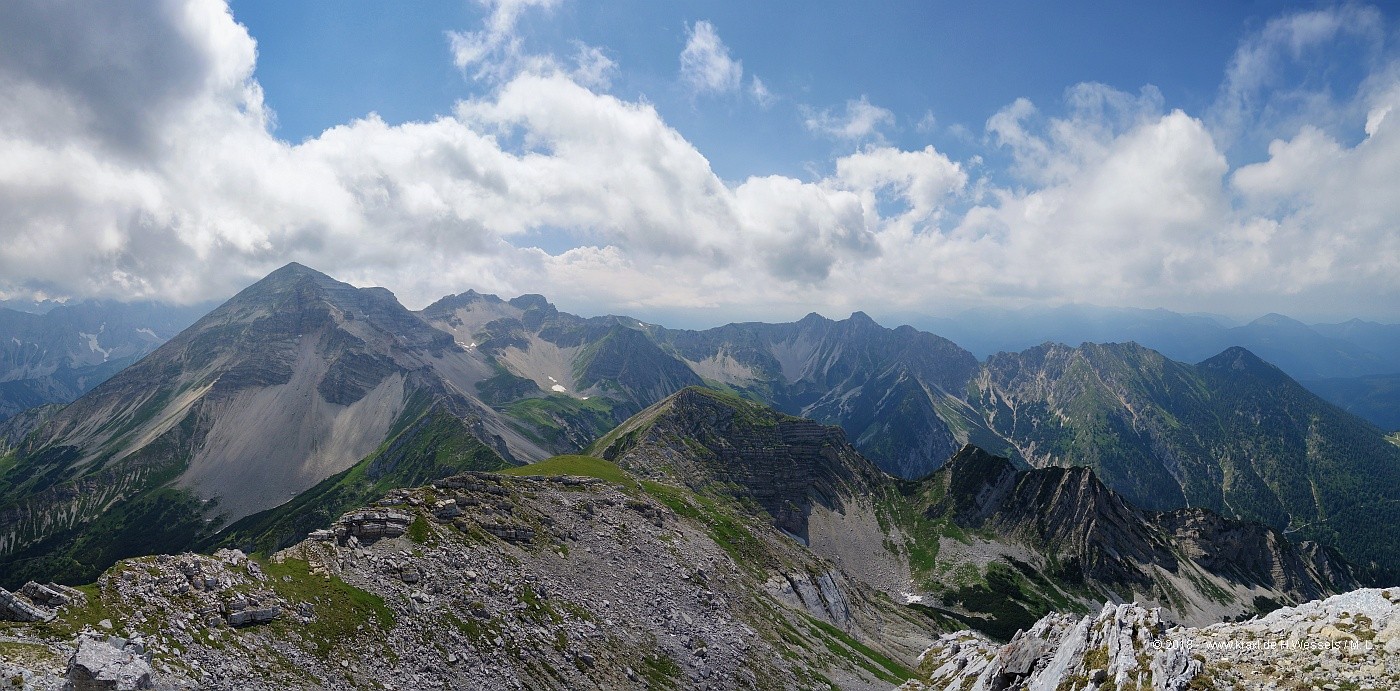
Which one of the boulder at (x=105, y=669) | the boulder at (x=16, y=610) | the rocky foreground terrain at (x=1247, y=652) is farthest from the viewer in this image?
the boulder at (x=16, y=610)

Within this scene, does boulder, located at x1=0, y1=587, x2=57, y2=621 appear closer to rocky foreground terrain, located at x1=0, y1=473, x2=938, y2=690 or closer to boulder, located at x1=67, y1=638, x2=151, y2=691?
rocky foreground terrain, located at x1=0, y1=473, x2=938, y2=690

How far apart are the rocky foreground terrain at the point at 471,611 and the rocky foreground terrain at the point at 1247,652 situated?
3940cm

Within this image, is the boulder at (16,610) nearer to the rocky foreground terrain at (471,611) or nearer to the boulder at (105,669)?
the rocky foreground terrain at (471,611)

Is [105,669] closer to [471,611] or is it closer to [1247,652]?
[471,611]

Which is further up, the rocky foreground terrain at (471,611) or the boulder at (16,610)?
the boulder at (16,610)

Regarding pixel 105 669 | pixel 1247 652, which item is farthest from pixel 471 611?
pixel 1247 652

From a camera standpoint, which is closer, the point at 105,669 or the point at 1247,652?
the point at 1247,652

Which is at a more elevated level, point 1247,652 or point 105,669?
point 1247,652

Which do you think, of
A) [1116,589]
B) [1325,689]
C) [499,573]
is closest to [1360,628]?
[1325,689]

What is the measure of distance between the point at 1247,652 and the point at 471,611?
181 ft

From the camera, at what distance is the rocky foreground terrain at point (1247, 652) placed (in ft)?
81.1

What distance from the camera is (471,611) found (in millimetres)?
55000

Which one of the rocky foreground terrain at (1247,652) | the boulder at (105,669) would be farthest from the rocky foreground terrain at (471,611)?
the rocky foreground terrain at (1247,652)

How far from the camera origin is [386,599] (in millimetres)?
51125
